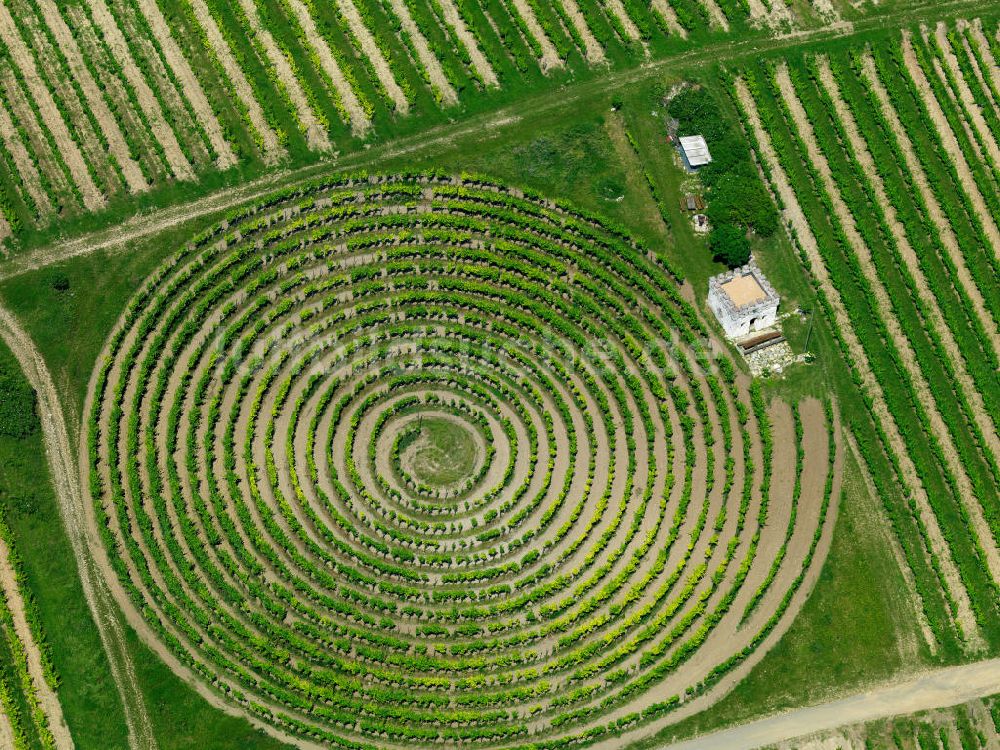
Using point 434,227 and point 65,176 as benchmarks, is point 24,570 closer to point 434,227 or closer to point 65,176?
point 65,176

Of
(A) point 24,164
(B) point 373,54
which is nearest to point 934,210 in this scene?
Answer: (B) point 373,54

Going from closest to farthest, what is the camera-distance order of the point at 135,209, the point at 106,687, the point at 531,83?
1. the point at 106,687
2. the point at 135,209
3. the point at 531,83

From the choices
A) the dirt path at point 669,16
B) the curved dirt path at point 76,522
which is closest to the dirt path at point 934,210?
the dirt path at point 669,16

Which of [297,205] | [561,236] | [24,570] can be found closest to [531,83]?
[561,236]

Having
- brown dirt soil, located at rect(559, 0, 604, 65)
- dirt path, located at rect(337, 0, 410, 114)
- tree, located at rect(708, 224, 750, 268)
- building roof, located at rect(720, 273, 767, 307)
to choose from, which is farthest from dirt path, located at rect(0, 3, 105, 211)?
building roof, located at rect(720, 273, 767, 307)

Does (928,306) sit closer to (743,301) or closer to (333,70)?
(743,301)

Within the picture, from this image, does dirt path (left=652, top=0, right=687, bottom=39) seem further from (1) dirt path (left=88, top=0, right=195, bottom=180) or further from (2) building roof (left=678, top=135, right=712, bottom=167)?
(1) dirt path (left=88, top=0, right=195, bottom=180)
